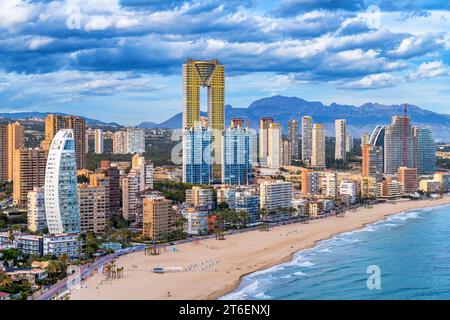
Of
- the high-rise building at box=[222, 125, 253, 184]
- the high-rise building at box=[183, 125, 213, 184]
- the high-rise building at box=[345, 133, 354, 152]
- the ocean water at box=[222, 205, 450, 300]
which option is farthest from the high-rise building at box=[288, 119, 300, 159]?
the ocean water at box=[222, 205, 450, 300]

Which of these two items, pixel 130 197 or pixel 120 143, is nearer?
pixel 130 197

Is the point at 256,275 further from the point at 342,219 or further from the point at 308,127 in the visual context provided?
the point at 308,127

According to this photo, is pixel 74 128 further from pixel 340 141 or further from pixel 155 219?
pixel 340 141

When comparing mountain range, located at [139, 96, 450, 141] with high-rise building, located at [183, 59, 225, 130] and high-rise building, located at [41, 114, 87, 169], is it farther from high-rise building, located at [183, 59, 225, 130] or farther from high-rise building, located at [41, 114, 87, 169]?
high-rise building, located at [41, 114, 87, 169]

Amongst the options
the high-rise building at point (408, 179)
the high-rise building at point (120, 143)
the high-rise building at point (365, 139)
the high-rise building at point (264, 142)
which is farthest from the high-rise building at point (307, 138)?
the high-rise building at point (120, 143)

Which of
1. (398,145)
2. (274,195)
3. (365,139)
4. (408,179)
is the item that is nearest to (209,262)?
(274,195)
